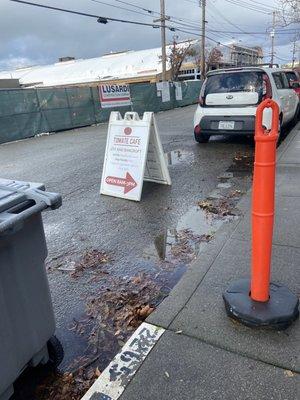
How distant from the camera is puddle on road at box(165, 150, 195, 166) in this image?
839 cm

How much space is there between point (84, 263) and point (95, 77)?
49110 mm

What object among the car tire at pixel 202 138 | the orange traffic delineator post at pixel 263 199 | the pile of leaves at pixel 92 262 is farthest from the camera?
the car tire at pixel 202 138

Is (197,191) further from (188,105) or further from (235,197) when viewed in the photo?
(188,105)

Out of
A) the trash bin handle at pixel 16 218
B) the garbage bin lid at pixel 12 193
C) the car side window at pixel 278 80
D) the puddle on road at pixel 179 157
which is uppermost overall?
the car side window at pixel 278 80

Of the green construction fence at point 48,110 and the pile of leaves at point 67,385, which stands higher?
the green construction fence at point 48,110

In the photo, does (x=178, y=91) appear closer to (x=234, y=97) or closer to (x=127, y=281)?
(x=234, y=97)

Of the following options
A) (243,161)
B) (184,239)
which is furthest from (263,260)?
(243,161)

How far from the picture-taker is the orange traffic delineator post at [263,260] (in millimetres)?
2311

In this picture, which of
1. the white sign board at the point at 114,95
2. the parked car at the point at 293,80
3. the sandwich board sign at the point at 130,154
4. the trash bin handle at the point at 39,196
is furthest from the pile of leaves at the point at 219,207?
the white sign board at the point at 114,95

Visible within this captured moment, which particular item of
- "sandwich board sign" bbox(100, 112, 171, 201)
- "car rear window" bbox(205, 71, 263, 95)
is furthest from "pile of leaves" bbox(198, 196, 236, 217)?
"car rear window" bbox(205, 71, 263, 95)

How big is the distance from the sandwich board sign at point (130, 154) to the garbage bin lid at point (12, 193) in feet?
11.2

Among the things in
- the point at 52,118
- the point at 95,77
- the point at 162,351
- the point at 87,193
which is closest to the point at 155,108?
the point at 52,118

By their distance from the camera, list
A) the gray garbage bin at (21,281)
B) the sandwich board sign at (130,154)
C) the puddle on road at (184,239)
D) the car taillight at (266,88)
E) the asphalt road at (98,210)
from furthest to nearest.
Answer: the car taillight at (266,88), the sandwich board sign at (130,154), the puddle on road at (184,239), the asphalt road at (98,210), the gray garbage bin at (21,281)

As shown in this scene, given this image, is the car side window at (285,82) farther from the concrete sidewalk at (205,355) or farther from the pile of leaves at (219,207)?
the concrete sidewalk at (205,355)
